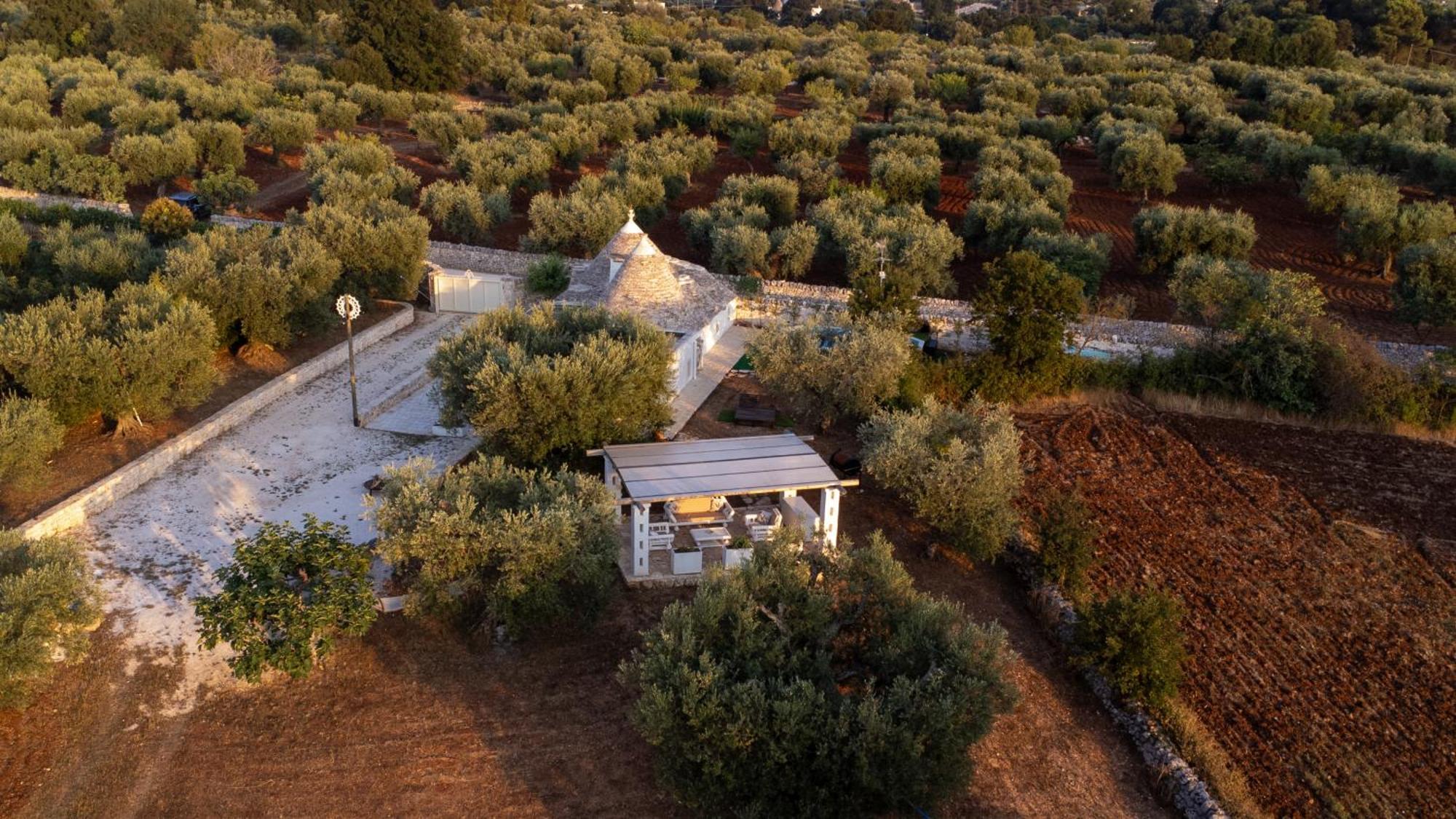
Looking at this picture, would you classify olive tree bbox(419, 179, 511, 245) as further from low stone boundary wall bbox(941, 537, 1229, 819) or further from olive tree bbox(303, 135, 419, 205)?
low stone boundary wall bbox(941, 537, 1229, 819)

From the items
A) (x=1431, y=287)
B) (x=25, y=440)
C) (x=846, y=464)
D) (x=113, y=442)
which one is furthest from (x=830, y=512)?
(x=1431, y=287)

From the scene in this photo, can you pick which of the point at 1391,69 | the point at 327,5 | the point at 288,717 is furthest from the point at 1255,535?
the point at 327,5

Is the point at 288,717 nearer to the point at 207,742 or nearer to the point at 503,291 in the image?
the point at 207,742

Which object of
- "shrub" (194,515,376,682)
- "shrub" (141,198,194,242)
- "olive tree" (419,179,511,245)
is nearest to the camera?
"shrub" (194,515,376,682)

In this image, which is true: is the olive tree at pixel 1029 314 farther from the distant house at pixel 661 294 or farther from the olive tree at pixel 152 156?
the olive tree at pixel 152 156

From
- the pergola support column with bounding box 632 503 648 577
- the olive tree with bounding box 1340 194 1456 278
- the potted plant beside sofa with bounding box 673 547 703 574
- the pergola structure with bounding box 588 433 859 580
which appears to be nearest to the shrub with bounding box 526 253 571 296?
the pergola structure with bounding box 588 433 859 580
